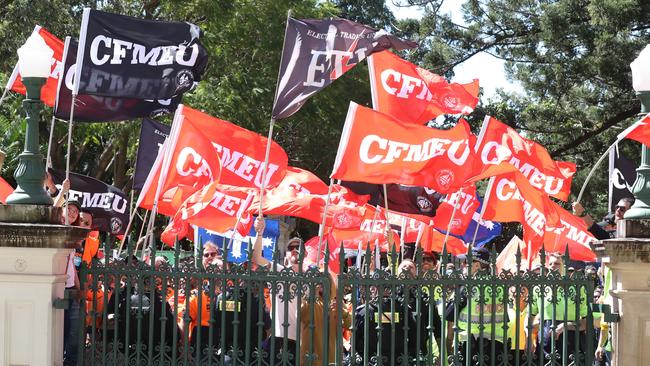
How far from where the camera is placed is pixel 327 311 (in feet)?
30.4

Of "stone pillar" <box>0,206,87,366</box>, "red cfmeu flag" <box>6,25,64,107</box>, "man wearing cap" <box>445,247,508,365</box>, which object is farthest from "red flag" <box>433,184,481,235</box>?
"stone pillar" <box>0,206,87,366</box>

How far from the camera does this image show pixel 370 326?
32.5 ft

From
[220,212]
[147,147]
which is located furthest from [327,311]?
[147,147]

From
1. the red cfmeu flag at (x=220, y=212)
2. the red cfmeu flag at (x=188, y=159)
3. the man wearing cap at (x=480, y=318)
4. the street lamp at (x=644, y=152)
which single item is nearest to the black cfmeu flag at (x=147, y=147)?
the red cfmeu flag at (x=220, y=212)

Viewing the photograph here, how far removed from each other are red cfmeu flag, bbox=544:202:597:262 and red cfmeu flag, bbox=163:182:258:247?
12.9 ft

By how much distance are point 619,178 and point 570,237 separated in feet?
7.56

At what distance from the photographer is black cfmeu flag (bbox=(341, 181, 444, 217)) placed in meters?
16.2

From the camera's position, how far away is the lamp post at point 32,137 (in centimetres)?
959

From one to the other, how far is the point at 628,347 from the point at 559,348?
2969 mm

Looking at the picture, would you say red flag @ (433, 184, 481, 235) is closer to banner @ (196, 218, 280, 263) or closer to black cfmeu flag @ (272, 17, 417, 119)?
banner @ (196, 218, 280, 263)

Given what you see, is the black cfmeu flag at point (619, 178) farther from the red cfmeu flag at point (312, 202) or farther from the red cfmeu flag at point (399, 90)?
the red cfmeu flag at point (312, 202)

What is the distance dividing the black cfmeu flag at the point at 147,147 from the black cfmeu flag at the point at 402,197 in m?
2.84

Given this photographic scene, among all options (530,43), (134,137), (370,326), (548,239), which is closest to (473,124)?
(530,43)

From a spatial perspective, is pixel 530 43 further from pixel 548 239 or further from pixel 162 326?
pixel 162 326
